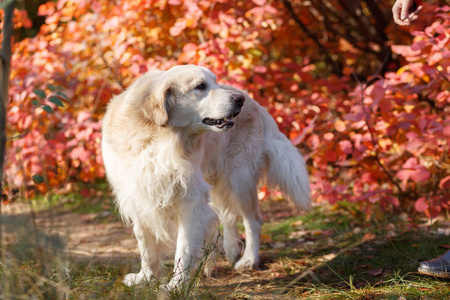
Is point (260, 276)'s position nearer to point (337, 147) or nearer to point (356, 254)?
point (356, 254)

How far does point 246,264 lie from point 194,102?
1.18 m

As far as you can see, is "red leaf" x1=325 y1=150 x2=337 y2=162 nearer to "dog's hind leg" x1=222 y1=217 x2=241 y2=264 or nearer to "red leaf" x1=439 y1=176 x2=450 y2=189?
"red leaf" x1=439 y1=176 x2=450 y2=189

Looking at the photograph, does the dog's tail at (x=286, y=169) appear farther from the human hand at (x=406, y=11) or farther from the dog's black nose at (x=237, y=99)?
the human hand at (x=406, y=11)

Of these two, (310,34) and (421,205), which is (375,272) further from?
(310,34)

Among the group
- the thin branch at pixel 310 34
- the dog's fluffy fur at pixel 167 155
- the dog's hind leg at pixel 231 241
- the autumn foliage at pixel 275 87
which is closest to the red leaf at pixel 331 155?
the autumn foliage at pixel 275 87

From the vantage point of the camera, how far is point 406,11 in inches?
91.1

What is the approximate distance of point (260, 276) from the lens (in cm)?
285

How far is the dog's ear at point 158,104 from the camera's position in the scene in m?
2.33

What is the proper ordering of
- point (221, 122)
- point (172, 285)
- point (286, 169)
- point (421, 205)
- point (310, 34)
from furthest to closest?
1. point (310, 34)
2. point (421, 205)
3. point (286, 169)
4. point (221, 122)
5. point (172, 285)

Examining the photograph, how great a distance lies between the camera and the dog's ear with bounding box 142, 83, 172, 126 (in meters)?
2.33

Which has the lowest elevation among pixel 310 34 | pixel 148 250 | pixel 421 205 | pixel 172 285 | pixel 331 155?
pixel 421 205

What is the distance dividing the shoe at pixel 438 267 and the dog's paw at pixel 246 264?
103 centimetres

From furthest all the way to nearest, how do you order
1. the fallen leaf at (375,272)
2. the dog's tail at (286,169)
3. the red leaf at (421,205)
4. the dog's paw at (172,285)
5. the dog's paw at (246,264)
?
the red leaf at (421,205)
the dog's tail at (286,169)
the dog's paw at (246,264)
the fallen leaf at (375,272)
the dog's paw at (172,285)

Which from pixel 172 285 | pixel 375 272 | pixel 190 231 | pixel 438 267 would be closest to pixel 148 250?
pixel 190 231
